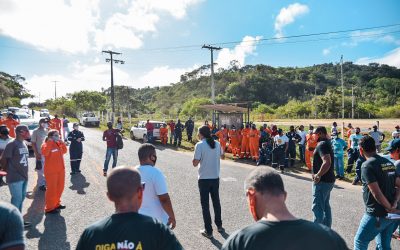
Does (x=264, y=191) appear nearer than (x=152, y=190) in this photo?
Yes

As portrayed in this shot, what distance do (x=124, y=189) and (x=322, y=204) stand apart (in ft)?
14.5

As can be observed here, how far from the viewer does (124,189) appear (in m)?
2.26

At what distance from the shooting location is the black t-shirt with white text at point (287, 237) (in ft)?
6.15

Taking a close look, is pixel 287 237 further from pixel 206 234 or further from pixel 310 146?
pixel 310 146

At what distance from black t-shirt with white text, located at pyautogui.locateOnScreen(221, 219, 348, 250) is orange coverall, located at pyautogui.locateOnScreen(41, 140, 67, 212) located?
20.3 feet

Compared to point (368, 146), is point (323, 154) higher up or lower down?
lower down

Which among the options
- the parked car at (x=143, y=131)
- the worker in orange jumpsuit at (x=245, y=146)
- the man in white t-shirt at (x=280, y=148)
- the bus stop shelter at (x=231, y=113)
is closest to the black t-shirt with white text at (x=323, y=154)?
the man in white t-shirt at (x=280, y=148)

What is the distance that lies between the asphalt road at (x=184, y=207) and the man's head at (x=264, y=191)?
3698mm

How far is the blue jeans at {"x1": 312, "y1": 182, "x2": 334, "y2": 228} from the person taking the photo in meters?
5.67

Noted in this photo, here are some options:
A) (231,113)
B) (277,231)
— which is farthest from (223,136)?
(277,231)

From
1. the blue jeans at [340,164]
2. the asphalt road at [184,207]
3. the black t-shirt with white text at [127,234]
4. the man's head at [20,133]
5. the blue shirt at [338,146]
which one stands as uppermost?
the man's head at [20,133]

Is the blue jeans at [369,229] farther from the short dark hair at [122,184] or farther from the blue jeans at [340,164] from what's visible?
the blue jeans at [340,164]

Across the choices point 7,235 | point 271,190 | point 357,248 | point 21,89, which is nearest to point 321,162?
point 357,248

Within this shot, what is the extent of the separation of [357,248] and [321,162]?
1.82m
